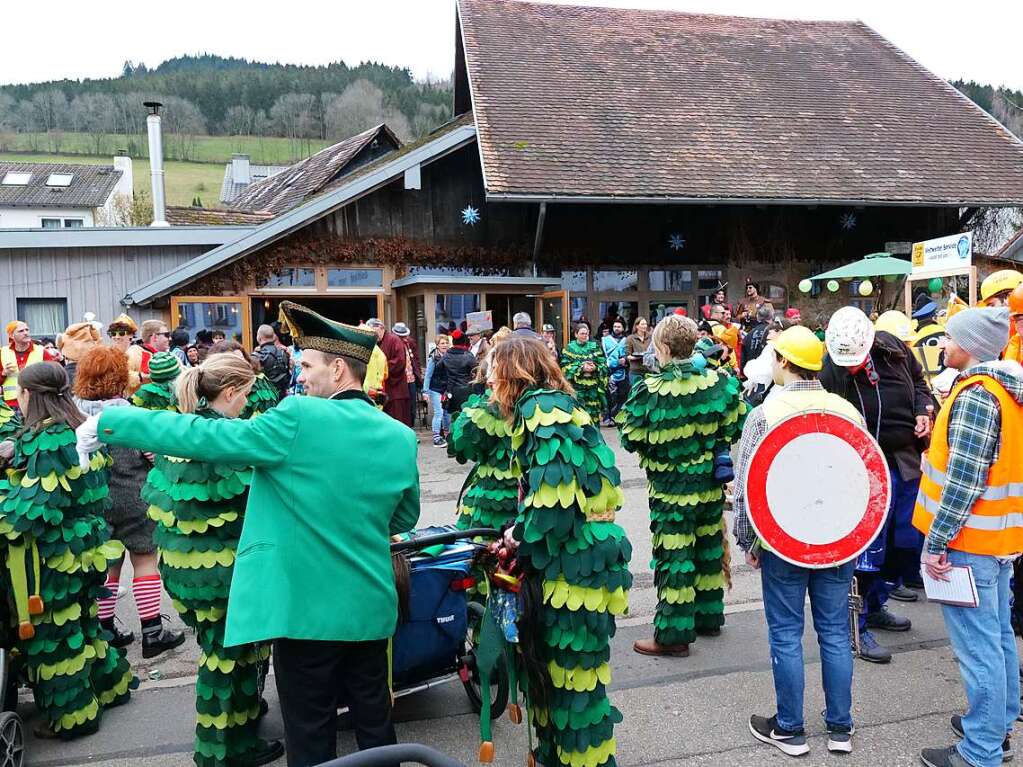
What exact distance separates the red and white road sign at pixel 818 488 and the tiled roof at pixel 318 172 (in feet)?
55.5

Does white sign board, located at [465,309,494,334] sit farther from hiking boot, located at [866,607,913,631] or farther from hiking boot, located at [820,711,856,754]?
hiking boot, located at [820,711,856,754]

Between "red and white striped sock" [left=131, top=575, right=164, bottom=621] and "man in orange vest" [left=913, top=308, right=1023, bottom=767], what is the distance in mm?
4252

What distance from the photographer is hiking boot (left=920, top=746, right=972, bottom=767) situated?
345 cm

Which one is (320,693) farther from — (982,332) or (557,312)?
(557,312)

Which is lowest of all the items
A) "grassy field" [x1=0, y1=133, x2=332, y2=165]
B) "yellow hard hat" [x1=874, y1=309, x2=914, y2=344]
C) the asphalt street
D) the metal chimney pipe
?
the asphalt street

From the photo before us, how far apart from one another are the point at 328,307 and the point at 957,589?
1481 cm

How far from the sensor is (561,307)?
603 inches

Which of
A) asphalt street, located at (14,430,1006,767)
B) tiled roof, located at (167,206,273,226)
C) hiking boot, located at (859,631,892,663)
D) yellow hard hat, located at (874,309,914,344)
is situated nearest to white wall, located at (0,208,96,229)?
tiled roof, located at (167,206,273,226)

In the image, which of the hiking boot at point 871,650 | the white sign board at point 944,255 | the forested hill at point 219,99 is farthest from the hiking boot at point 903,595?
the forested hill at point 219,99

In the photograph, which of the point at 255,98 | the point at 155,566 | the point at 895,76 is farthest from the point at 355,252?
the point at 255,98

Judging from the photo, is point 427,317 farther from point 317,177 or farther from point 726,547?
point 726,547

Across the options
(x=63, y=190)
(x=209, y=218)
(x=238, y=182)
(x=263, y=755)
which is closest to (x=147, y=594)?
(x=263, y=755)

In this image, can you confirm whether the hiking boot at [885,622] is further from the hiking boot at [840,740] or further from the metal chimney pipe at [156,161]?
the metal chimney pipe at [156,161]

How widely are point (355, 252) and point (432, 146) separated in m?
2.41
